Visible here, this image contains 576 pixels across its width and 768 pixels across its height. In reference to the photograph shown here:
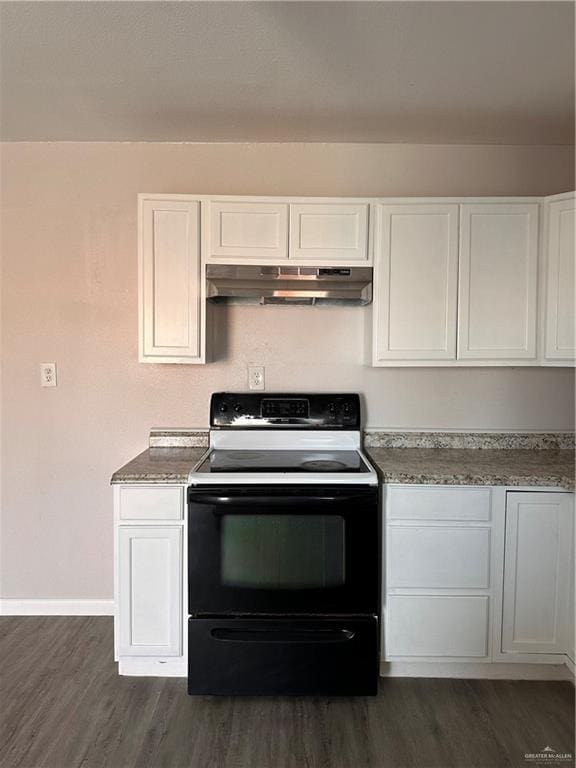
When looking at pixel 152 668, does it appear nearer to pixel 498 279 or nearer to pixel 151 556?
pixel 151 556

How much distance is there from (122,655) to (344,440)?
52.7 inches

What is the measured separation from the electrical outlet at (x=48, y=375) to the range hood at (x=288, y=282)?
0.94m

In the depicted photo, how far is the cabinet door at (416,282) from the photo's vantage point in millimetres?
2164

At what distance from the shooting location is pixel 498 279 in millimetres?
2174

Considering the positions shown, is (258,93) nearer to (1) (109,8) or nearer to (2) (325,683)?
(1) (109,8)

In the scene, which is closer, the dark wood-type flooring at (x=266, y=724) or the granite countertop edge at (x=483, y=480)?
the dark wood-type flooring at (x=266, y=724)

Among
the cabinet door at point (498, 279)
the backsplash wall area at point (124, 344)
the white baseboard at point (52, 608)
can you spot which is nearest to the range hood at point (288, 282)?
the backsplash wall area at point (124, 344)

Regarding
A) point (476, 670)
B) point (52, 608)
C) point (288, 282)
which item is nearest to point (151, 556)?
point (52, 608)

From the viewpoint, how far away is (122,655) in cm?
197

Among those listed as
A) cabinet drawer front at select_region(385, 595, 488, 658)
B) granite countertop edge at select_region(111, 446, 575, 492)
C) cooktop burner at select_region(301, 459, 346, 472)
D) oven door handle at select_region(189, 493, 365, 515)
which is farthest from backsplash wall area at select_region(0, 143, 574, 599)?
cabinet drawer front at select_region(385, 595, 488, 658)

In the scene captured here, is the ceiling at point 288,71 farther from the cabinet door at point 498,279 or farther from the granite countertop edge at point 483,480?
the granite countertop edge at point 483,480

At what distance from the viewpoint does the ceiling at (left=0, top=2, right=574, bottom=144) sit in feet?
4.94

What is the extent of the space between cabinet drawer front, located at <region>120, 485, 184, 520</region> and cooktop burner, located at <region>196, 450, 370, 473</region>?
5.9 inches

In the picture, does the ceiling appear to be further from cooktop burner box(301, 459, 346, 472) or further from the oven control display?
cooktop burner box(301, 459, 346, 472)
